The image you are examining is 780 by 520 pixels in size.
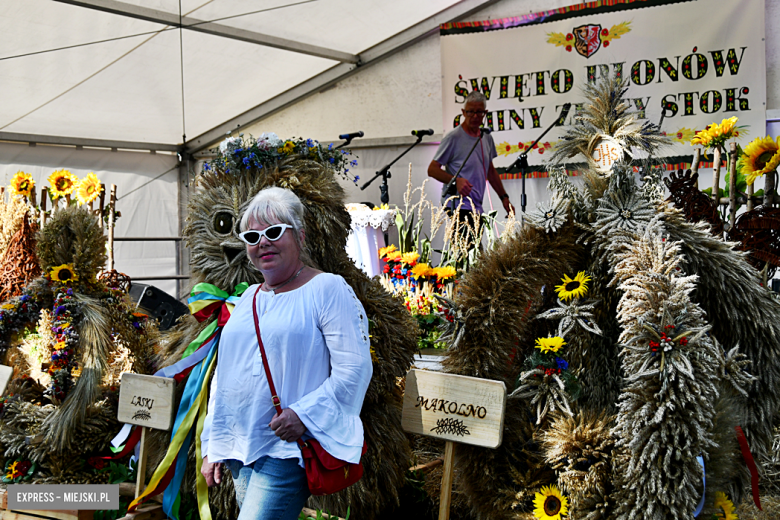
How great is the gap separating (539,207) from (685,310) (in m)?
0.52

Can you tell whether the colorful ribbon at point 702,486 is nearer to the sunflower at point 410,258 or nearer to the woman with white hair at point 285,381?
the woman with white hair at point 285,381

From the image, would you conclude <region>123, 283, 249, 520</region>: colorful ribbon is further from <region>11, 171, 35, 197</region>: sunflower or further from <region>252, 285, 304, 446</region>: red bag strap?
<region>11, 171, 35, 197</region>: sunflower

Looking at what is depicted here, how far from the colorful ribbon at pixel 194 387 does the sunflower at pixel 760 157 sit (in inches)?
74.0

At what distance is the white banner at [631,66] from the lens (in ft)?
17.9

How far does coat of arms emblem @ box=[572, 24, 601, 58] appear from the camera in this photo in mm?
5926

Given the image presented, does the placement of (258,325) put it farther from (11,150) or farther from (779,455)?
(11,150)

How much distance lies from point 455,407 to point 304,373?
454 mm

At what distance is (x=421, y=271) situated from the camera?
4137mm

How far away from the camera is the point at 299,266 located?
154 centimetres

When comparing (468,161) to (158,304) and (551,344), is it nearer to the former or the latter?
(158,304)

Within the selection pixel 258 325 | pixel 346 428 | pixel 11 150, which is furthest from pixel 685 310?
pixel 11 150

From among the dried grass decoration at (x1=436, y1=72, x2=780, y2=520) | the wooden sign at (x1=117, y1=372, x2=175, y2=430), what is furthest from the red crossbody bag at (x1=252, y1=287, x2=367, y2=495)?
the wooden sign at (x1=117, y1=372, x2=175, y2=430)

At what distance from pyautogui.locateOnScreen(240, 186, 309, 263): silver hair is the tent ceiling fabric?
13.6 ft

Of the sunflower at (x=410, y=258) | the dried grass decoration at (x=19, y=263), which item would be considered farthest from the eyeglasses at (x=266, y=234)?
the sunflower at (x=410, y=258)
